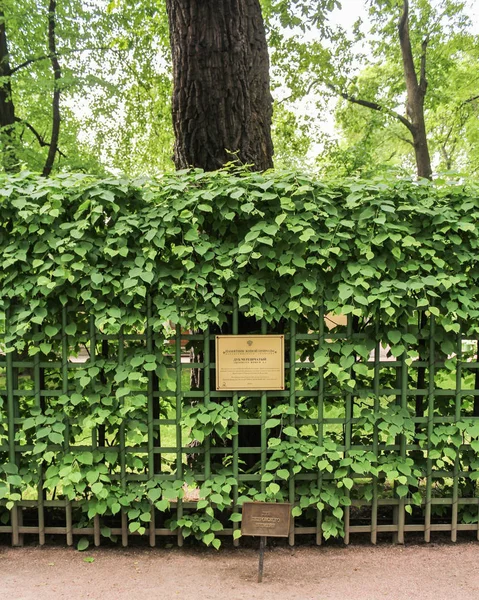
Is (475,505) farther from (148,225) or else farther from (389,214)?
(148,225)

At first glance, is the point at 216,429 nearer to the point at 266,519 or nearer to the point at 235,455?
the point at 235,455

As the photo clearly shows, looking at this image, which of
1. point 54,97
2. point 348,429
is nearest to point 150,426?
point 348,429

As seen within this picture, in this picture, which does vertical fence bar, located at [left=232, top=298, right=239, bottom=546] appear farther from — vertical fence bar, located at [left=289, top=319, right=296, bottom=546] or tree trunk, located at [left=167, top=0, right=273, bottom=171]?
tree trunk, located at [left=167, top=0, right=273, bottom=171]

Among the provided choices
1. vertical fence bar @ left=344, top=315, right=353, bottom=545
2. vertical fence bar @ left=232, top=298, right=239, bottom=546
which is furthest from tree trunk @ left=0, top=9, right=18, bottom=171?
vertical fence bar @ left=344, top=315, right=353, bottom=545

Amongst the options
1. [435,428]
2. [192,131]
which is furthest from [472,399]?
[192,131]

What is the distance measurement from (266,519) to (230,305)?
4.72ft

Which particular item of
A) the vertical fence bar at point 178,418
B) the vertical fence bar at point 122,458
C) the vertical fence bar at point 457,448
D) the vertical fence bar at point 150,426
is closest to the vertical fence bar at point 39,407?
the vertical fence bar at point 122,458

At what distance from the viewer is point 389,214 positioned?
11.5 feet

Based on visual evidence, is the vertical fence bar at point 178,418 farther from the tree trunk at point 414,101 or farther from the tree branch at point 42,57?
the tree trunk at point 414,101

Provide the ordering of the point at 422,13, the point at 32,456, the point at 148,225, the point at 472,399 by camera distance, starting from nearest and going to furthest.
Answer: the point at 148,225 < the point at 32,456 < the point at 472,399 < the point at 422,13

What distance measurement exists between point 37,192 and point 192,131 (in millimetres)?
1434

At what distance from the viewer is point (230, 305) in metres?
3.65

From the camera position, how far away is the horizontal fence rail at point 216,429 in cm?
359

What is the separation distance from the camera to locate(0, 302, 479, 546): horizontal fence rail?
11.8 feet
